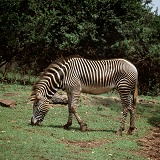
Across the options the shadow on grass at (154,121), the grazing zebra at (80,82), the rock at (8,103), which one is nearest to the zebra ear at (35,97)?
the grazing zebra at (80,82)

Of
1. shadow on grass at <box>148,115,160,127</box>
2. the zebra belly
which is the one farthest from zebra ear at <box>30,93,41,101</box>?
shadow on grass at <box>148,115,160,127</box>

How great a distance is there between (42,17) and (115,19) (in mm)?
3750

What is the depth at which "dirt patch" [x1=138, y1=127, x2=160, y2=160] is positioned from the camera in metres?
10.0

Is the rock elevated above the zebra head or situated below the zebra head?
below

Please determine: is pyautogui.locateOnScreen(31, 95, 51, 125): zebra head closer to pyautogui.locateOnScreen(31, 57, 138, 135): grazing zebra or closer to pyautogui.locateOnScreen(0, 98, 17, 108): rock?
pyautogui.locateOnScreen(31, 57, 138, 135): grazing zebra

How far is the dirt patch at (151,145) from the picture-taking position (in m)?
10.0

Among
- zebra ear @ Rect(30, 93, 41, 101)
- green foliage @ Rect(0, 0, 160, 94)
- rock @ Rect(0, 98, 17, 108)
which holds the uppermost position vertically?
green foliage @ Rect(0, 0, 160, 94)

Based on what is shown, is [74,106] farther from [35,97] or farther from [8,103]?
[8,103]

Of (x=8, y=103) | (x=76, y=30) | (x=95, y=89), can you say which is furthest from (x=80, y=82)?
(x=76, y=30)

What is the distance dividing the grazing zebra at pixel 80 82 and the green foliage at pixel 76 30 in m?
7.43

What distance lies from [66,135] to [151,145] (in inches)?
98.8

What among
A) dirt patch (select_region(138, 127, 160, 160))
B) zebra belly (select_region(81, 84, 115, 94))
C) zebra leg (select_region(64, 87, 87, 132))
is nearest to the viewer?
dirt patch (select_region(138, 127, 160, 160))

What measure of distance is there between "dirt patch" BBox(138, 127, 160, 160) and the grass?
0.18 metres

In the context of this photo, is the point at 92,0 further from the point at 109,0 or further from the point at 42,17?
the point at 42,17
